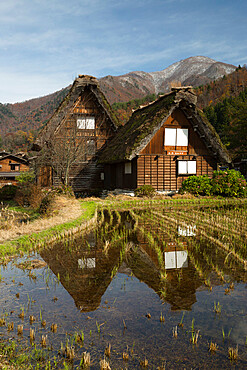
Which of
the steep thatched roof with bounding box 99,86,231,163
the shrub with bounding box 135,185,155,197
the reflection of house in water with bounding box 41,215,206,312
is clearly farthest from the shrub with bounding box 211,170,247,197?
the reflection of house in water with bounding box 41,215,206,312

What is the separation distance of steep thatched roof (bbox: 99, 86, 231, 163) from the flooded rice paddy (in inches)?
462

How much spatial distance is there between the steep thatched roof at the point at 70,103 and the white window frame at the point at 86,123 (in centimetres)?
120

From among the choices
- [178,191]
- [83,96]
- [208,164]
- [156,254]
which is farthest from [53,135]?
[156,254]

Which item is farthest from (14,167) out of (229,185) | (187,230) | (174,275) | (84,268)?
(174,275)

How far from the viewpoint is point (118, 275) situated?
18.1 ft

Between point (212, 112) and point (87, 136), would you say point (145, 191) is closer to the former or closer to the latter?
point (87, 136)

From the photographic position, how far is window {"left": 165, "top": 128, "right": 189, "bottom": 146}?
67.5 ft

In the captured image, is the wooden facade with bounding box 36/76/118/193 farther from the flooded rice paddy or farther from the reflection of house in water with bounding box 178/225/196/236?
the flooded rice paddy

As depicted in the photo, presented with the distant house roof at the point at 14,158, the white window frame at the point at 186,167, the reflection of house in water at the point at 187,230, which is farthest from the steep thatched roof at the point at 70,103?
the distant house roof at the point at 14,158

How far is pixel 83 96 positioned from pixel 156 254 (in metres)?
19.4

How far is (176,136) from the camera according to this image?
2072cm

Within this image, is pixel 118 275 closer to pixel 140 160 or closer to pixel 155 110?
pixel 140 160

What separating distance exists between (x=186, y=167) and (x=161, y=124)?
12.3ft

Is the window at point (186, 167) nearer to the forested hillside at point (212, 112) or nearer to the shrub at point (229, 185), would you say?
the shrub at point (229, 185)
